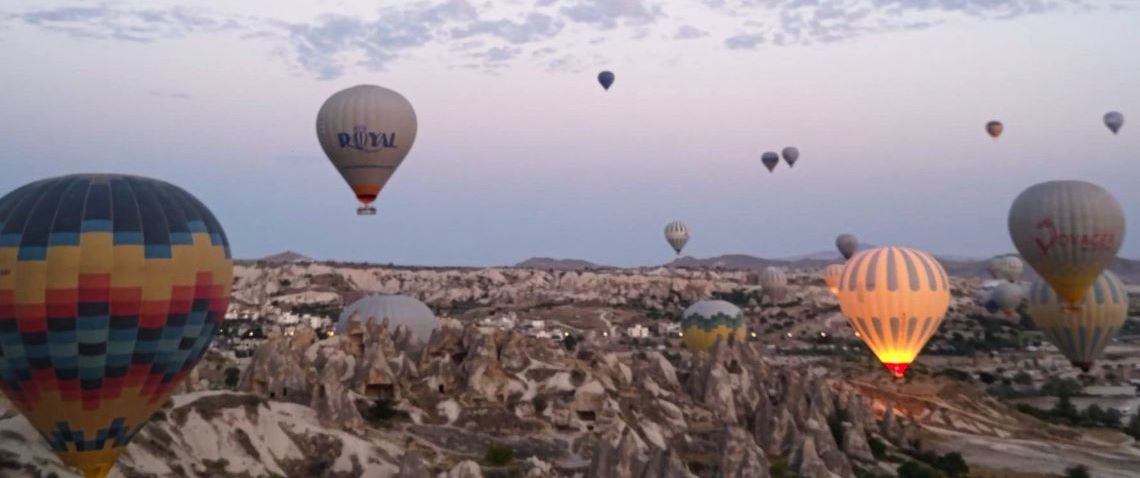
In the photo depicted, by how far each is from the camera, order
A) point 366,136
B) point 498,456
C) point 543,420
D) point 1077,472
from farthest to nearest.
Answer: point 366,136, point 543,420, point 1077,472, point 498,456

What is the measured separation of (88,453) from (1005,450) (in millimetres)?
31637

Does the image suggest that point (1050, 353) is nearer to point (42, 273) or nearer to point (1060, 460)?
point (1060, 460)

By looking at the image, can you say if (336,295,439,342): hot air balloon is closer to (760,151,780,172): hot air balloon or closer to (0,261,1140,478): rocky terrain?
(0,261,1140,478): rocky terrain

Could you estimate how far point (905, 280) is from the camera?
47.4 metres

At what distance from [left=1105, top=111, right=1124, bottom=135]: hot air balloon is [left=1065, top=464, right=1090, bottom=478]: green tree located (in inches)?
1574

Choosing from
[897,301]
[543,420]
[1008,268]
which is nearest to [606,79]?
[897,301]

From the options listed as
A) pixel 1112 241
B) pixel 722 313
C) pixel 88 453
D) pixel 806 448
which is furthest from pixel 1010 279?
pixel 88 453

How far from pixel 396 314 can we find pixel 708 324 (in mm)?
18078

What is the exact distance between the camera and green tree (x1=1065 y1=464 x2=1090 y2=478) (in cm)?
3509

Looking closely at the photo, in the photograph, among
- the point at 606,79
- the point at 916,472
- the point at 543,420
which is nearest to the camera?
the point at 916,472

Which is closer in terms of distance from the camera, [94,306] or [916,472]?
[94,306]

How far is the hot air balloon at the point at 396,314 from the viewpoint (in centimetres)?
4650

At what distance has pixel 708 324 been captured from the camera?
57688 millimetres

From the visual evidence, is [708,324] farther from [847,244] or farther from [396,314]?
[847,244]
